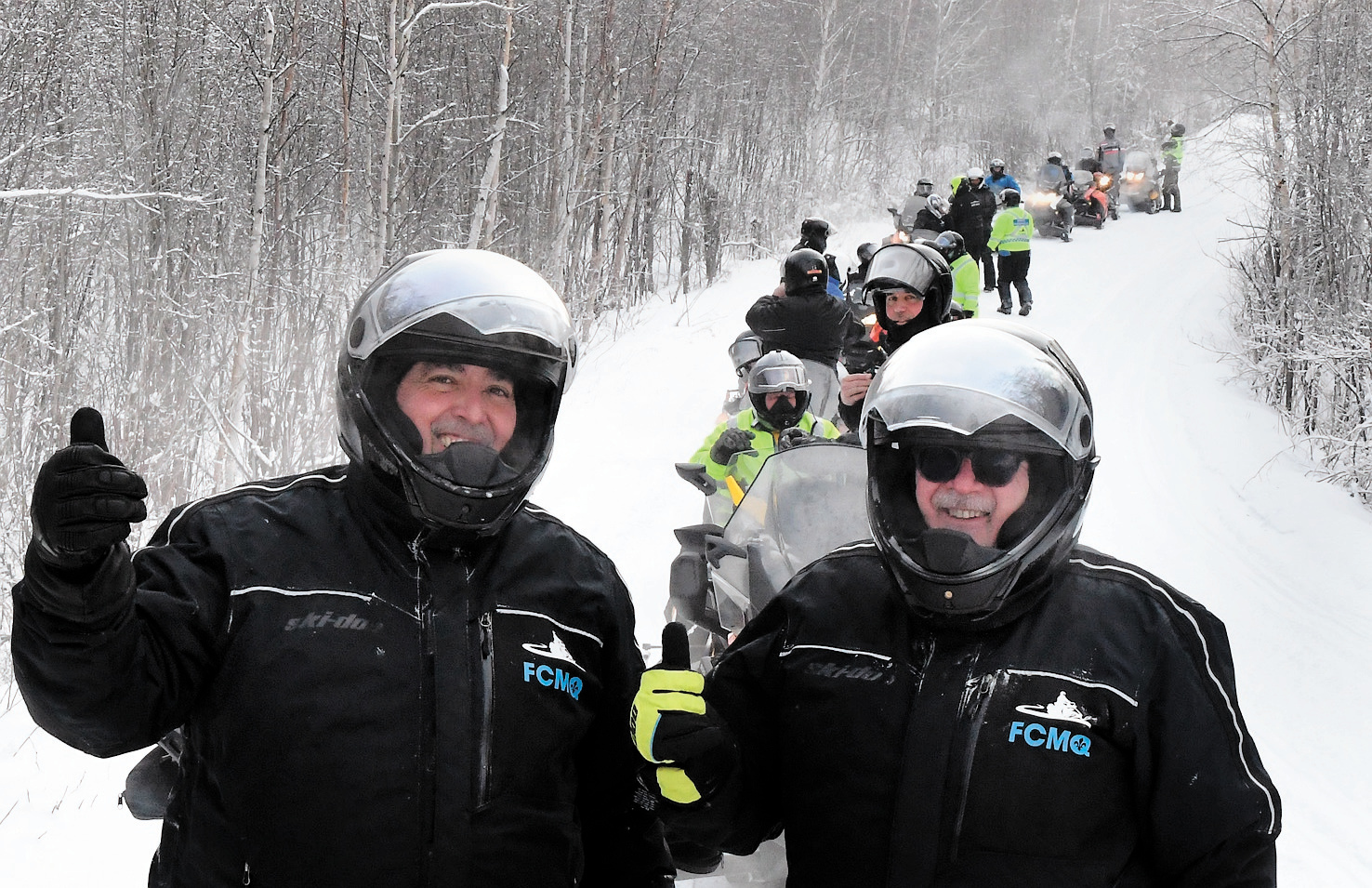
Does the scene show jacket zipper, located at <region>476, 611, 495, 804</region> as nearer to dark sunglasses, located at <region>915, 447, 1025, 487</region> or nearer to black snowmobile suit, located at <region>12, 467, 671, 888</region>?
black snowmobile suit, located at <region>12, 467, 671, 888</region>

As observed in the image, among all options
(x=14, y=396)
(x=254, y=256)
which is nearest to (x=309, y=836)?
(x=14, y=396)

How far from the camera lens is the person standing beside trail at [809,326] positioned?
8.13 m

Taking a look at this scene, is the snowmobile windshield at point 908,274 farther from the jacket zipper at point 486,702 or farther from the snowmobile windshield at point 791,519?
the jacket zipper at point 486,702

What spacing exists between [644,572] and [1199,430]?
658 centimetres

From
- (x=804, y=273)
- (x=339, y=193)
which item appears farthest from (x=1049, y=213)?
(x=804, y=273)

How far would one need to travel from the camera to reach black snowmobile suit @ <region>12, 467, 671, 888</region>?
1686 mm

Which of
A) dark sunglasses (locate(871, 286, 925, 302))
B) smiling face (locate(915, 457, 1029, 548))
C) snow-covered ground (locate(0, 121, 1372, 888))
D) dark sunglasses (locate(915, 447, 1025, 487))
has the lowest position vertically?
snow-covered ground (locate(0, 121, 1372, 888))

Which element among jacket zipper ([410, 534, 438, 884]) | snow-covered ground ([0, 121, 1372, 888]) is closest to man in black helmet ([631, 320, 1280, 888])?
jacket zipper ([410, 534, 438, 884])

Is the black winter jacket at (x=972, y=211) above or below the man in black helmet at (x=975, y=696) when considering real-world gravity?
above

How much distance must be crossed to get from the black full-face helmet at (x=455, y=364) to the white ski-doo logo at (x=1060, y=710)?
0.92 metres

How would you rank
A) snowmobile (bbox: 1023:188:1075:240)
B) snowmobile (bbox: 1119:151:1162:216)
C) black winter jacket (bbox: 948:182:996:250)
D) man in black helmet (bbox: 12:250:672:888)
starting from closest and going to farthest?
man in black helmet (bbox: 12:250:672:888) < black winter jacket (bbox: 948:182:996:250) < snowmobile (bbox: 1023:188:1075:240) < snowmobile (bbox: 1119:151:1162:216)

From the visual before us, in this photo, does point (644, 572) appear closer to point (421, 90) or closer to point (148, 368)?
point (148, 368)

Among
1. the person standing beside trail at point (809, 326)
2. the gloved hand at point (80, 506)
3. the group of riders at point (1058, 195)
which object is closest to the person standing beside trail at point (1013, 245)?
the group of riders at point (1058, 195)

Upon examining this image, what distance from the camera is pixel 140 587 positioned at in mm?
1749
